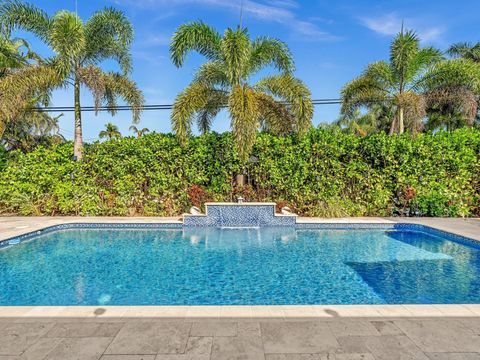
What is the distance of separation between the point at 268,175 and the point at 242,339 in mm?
9841

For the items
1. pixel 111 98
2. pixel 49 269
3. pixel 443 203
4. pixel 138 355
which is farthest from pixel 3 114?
pixel 443 203

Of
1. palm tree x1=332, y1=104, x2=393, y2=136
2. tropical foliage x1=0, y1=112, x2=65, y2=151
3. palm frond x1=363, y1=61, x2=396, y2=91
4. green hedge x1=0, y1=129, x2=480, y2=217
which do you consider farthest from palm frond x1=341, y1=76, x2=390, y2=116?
tropical foliage x1=0, y1=112, x2=65, y2=151

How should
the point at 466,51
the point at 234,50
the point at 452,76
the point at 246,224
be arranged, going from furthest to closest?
1. the point at 466,51
2. the point at 452,76
3. the point at 246,224
4. the point at 234,50

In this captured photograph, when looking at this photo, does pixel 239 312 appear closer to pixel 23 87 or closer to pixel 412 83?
pixel 23 87

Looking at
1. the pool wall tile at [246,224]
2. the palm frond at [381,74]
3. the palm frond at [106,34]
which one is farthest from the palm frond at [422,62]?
the palm frond at [106,34]

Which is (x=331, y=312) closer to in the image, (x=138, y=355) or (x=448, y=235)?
(x=138, y=355)

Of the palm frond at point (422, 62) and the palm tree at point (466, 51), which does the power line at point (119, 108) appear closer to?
the palm frond at point (422, 62)

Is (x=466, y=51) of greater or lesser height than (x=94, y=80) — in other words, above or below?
above

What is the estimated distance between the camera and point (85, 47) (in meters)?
12.5

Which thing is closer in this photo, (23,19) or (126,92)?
(23,19)

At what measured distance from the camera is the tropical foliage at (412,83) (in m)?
12.8

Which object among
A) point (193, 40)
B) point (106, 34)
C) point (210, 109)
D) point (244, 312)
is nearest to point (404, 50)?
point (210, 109)

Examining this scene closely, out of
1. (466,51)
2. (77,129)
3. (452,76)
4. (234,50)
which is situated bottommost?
(77,129)

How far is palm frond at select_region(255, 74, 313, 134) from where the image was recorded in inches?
468
